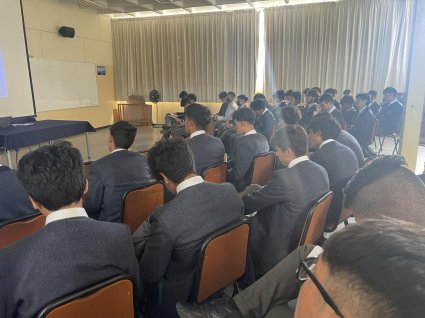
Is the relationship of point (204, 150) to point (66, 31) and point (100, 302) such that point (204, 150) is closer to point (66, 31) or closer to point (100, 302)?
point (100, 302)

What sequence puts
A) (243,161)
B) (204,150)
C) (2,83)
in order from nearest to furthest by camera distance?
(204,150)
(243,161)
(2,83)

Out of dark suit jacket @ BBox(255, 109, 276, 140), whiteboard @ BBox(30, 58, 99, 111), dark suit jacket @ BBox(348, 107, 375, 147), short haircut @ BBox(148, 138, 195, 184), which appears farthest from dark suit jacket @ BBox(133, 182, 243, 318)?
whiteboard @ BBox(30, 58, 99, 111)

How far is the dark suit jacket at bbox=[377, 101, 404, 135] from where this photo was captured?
6.09 meters

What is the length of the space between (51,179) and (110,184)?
1073 mm

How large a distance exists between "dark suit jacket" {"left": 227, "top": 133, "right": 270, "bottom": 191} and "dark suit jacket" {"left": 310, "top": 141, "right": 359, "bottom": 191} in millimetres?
849

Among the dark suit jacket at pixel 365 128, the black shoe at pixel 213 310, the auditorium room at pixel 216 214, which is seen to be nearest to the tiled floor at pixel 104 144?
the auditorium room at pixel 216 214

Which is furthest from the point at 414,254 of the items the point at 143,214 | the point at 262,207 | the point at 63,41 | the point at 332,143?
the point at 63,41

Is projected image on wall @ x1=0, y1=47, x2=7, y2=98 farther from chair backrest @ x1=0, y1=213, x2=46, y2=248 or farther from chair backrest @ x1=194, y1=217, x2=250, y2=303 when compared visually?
chair backrest @ x1=194, y1=217, x2=250, y2=303

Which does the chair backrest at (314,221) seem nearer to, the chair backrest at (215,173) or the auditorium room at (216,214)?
the auditorium room at (216,214)

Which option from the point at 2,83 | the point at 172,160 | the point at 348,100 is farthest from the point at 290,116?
→ the point at 2,83

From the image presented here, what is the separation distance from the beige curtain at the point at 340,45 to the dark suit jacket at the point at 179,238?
27.9 ft

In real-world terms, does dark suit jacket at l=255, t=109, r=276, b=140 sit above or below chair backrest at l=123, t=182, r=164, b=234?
above

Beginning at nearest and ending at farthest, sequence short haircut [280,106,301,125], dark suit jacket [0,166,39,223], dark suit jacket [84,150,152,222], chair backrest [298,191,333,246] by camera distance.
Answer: chair backrest [298,191,333,246] < dark suit jacket [0,166,39,223] < dark suit jacket [84,150,152,222] < short haircut [280,106,301,125]

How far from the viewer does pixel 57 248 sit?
1.13 meters
